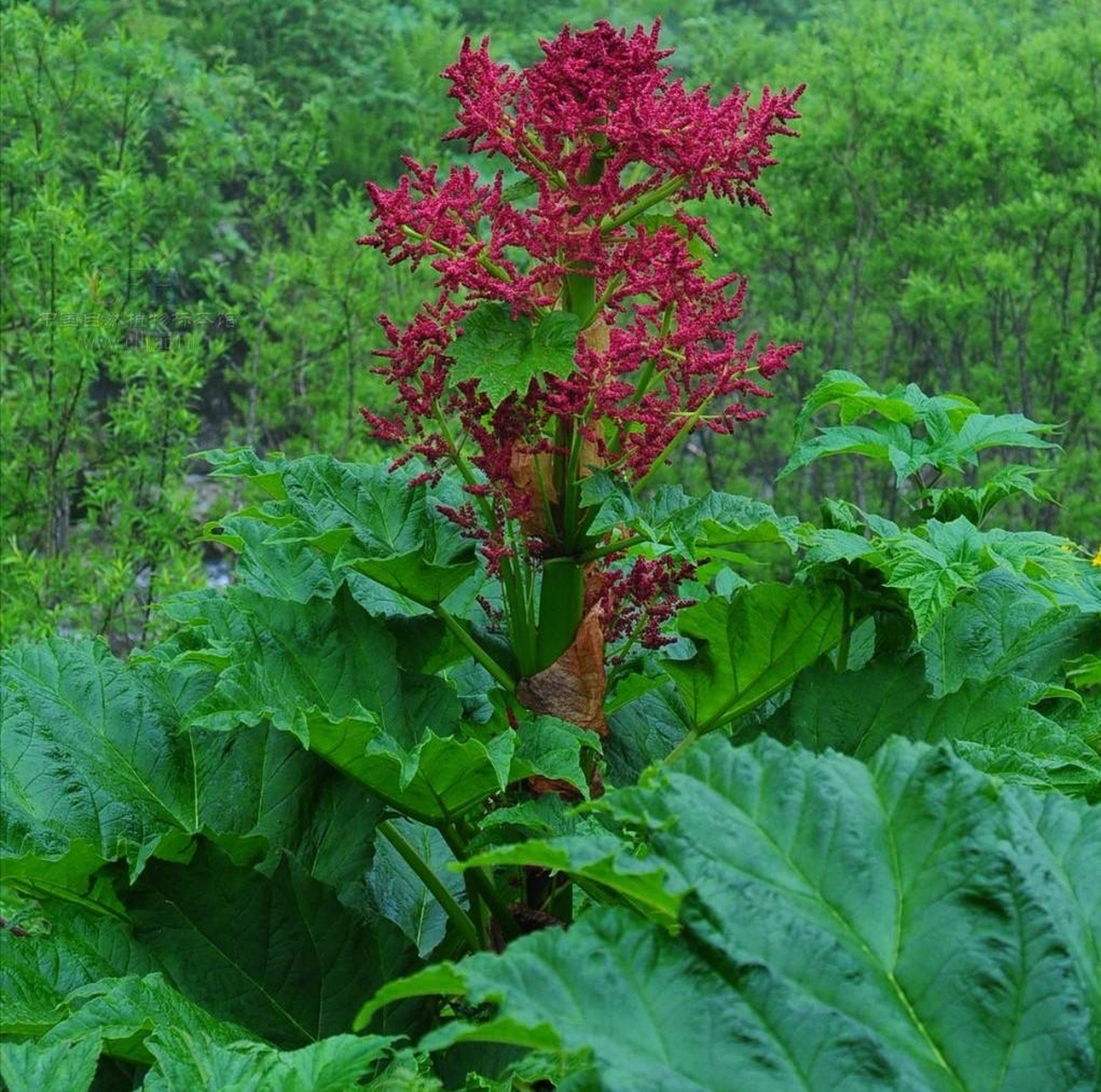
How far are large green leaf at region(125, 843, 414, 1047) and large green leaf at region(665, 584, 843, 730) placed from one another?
469mm

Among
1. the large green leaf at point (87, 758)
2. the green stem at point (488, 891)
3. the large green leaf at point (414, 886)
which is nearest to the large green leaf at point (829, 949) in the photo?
the green stem at point (488, 891)

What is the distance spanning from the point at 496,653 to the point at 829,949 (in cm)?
88

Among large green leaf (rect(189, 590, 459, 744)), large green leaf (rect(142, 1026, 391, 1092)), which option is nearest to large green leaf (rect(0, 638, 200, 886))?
large green leaf (rect(189, 590, 459, 744))

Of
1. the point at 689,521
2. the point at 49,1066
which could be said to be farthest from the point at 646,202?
the point at 49,1066

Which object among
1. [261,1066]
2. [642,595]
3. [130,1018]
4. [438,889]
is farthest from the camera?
[642,595]

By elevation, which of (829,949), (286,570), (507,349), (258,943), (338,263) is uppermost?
(507,349)

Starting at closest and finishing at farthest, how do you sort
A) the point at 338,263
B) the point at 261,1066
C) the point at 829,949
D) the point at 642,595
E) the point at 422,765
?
the point at 829,949
the point at 261,1066
the point at 422,765
the point at 642,595
the point at 338,263

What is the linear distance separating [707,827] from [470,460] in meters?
0.72

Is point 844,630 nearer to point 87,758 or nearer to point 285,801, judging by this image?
point 285,801

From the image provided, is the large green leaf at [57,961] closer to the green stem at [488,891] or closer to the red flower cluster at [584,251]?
the green stem at [488,891]

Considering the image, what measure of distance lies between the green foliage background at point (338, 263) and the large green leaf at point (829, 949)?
2742 mm

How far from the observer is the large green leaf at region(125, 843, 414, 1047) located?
5.04ft

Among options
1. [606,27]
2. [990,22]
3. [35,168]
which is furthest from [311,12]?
[606,27]

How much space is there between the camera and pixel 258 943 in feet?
5.11
